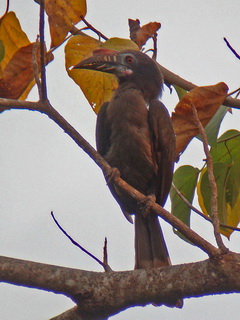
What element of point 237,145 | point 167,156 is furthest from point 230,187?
point 167,156

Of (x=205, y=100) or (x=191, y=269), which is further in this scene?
(x=205, y=100)

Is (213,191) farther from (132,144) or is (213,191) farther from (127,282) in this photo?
(132,144)

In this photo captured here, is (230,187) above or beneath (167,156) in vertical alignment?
beneath

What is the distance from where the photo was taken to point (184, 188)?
11.0 ft

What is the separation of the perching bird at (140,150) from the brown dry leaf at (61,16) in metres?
0.81

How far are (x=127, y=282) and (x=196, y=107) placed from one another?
35.8 inches

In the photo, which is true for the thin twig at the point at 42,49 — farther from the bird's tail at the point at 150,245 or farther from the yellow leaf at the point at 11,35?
the bird's tail at the point at 150,245

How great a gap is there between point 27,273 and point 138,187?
1778mm

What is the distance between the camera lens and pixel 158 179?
13.3 ft

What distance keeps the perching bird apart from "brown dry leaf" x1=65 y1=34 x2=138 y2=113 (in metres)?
0.44

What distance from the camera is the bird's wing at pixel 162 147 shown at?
3.98 metres

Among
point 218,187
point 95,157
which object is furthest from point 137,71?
point 95,157

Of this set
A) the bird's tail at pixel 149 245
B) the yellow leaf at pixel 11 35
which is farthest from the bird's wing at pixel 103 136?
the yellow leaf at pixel 11 35

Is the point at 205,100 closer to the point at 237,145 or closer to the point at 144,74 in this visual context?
the point at 237,145
